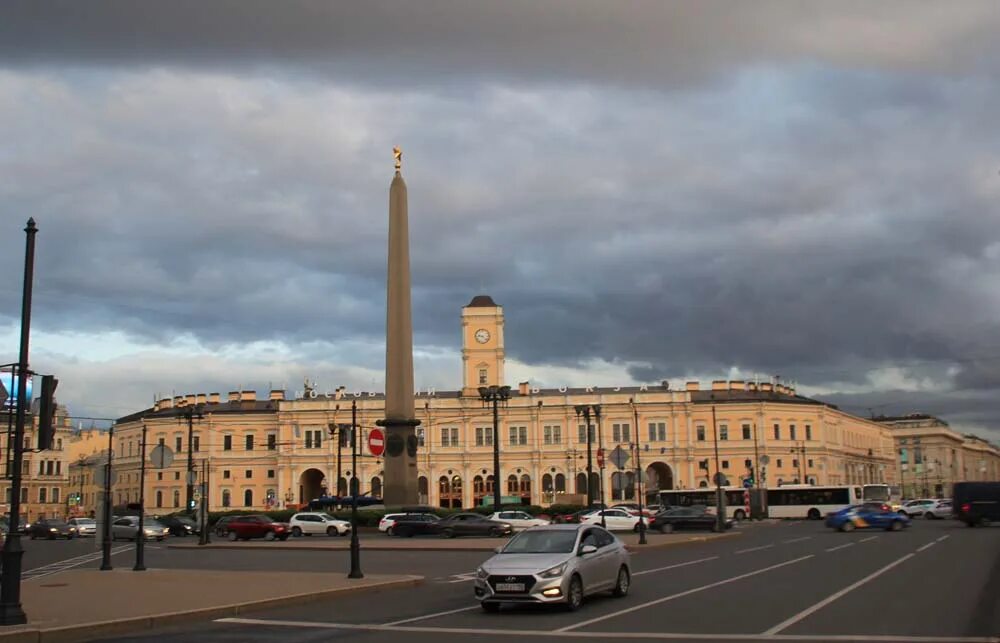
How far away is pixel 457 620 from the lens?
1522cm

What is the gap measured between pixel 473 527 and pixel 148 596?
3186cm

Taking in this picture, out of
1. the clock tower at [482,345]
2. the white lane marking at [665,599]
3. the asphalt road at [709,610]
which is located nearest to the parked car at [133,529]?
the asphalt road at [709,610]

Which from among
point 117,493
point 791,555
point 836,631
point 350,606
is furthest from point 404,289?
point 117,493

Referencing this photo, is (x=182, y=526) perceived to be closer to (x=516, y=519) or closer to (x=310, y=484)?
(x=516, y=519)

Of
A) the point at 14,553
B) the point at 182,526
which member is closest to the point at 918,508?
the point at 182,526

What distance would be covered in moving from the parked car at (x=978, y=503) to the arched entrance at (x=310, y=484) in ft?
247

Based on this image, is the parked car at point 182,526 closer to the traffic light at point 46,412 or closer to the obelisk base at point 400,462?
the obelisk base at point 400,462

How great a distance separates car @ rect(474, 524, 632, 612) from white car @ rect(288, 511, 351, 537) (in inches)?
1581

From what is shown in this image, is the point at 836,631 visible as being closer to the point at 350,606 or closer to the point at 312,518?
the point at 350,606

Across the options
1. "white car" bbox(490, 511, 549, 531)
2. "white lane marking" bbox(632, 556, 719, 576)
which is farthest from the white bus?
"white lane marking" bbox(632, 556, 719, 576)

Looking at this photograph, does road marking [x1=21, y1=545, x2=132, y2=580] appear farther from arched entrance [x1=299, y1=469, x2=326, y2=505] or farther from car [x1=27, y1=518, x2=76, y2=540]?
arched entrance [x1=299, y1=469, x2=326, y2=505]

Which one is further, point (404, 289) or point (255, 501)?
point (255, 501)

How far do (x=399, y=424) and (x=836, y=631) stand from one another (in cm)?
3635

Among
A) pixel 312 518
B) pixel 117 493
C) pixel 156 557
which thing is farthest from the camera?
pixel 117 493
